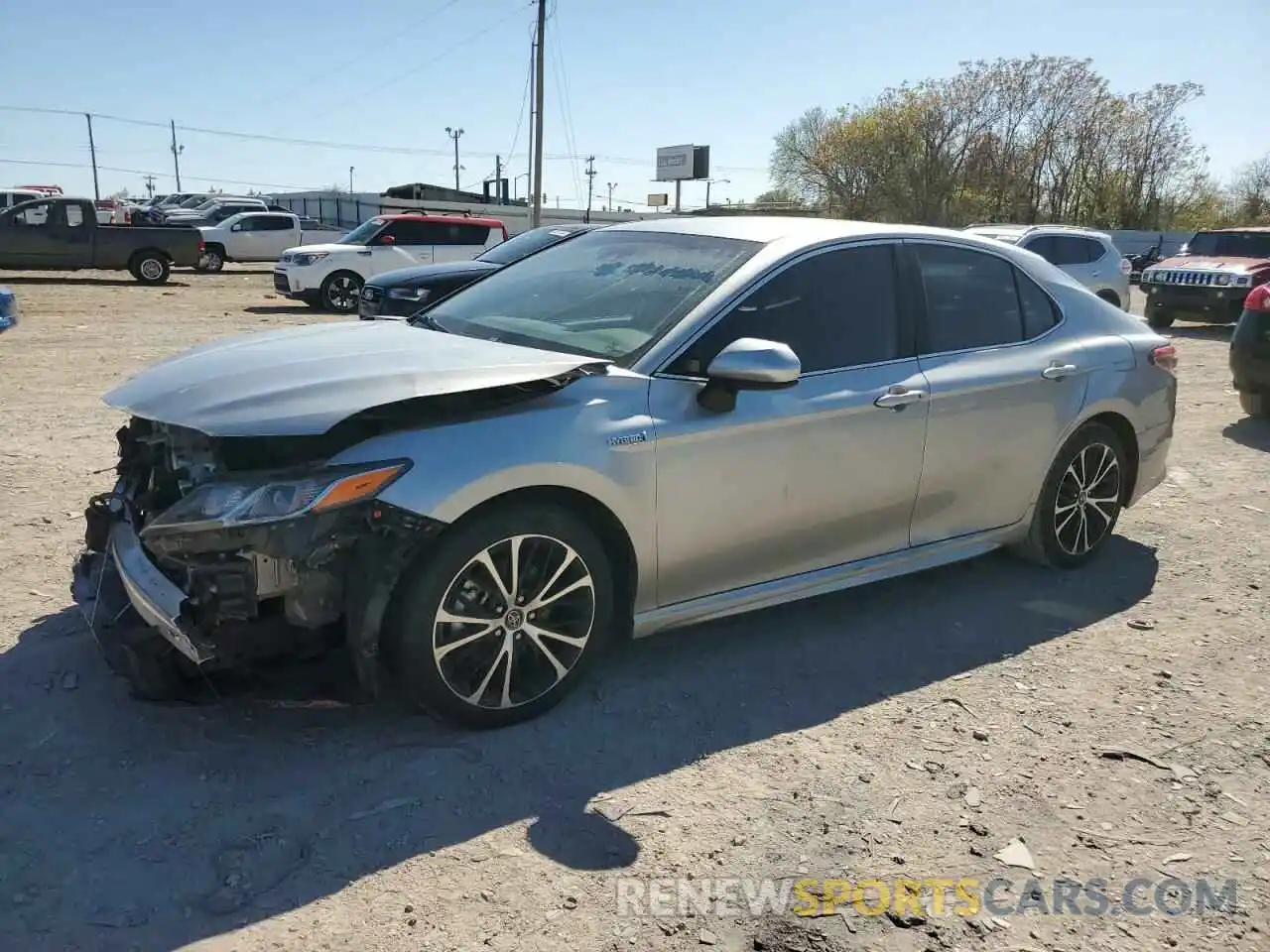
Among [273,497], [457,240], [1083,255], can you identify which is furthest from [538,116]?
[273,497]

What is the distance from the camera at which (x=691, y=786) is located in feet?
10.3

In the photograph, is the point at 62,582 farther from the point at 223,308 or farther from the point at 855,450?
the point at 223,308

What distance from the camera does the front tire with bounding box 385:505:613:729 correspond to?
3.12 metres

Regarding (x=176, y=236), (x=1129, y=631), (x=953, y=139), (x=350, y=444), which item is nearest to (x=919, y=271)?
(x=1129, y=631)

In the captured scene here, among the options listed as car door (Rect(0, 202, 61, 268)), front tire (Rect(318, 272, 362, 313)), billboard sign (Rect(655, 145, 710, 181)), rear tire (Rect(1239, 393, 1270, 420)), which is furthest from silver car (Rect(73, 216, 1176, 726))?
billboard sign (Rect(655, 145, 710, 181))

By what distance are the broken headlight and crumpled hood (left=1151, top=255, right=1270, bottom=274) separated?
16722 millimetres

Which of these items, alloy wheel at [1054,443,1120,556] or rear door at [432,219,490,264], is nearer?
alloy wheel at [1054,443,1120,556]

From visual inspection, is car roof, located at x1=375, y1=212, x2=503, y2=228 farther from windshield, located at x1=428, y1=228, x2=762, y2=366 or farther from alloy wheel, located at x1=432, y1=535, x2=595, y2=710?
alloy wheel, located at x1=432, y1=535, x2=595, y2=710

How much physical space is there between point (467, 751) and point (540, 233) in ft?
36.5

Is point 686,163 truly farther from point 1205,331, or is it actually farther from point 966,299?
point 966,299

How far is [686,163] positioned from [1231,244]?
3282cm

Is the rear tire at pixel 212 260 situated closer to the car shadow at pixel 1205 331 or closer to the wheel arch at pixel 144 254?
the wheel arch at pixel 144 254

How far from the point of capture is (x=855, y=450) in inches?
158

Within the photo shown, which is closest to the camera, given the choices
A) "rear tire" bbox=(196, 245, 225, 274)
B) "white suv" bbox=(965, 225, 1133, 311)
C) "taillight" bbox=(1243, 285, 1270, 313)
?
"taillight" bbox=(1243, 285, 1270, 313)
